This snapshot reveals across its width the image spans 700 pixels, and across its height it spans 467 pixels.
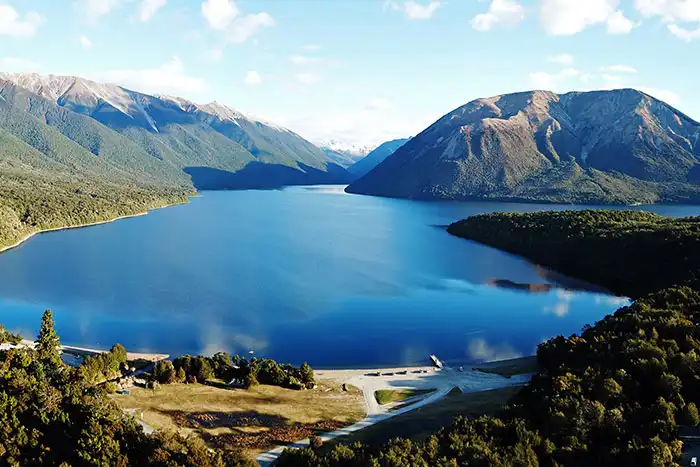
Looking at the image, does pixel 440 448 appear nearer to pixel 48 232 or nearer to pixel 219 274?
pixel 219 274

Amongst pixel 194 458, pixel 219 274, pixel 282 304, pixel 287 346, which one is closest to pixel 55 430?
pixel 194 458

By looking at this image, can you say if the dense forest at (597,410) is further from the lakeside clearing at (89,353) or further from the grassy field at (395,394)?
the lakeside clearing at (89,353)

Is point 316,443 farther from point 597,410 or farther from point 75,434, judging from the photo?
point 597,410

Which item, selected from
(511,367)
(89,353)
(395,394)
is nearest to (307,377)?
(395,394)

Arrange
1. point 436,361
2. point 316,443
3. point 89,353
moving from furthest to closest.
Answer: point 436,361
point 89,353
point 316,443

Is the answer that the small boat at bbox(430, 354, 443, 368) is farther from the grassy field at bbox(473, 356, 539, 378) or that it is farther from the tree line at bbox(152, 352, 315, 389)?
the tree line at bbox(152, 352, 315, 389)
